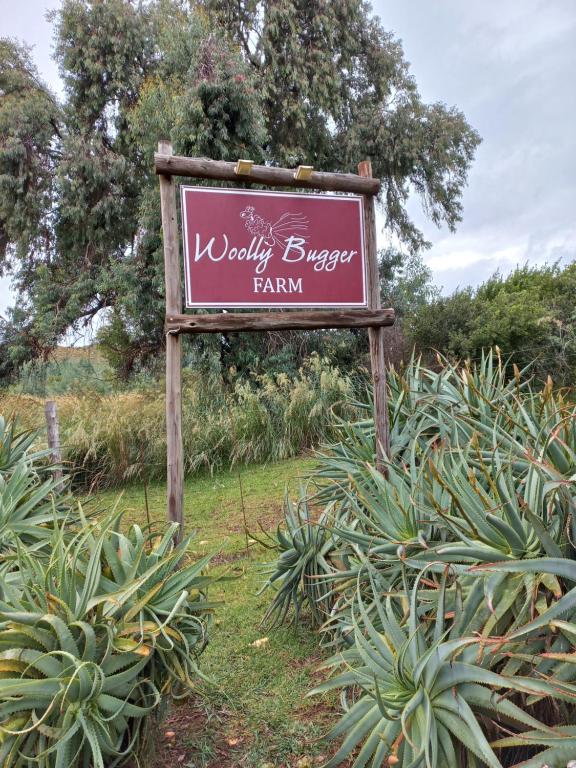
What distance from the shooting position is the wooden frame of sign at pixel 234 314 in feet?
11.4

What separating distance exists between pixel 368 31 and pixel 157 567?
18.6m

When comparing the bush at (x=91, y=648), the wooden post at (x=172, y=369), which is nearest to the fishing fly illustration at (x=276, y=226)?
the wooden post at (x=172, y=369)

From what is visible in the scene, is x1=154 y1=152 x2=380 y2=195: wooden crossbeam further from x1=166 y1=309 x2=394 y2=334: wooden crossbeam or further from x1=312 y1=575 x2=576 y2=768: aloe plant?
x1=312 y1=575 x2=576 y2=768: aloe plant

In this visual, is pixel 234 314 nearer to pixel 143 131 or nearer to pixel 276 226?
pixel 276 226

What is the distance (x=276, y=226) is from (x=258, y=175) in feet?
1.15

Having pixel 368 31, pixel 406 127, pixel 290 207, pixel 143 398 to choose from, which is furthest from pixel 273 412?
pixel 368 31

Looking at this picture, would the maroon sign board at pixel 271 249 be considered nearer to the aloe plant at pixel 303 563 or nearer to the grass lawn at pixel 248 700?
the aloe plant at pixel 303 563

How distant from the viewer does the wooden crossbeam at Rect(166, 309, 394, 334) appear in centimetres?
348

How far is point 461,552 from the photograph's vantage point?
2.04 meters

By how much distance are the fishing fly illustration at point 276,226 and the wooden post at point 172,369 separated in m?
0.49

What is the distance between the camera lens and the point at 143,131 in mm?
14297

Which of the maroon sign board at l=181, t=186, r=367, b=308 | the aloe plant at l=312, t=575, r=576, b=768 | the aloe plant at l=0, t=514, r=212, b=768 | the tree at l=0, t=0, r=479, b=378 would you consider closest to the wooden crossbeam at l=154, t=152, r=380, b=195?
the maroon sign board at l=181, t=186, r=367, b=308

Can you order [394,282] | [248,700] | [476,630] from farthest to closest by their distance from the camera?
[394,282]
[248,700]
[476,630]

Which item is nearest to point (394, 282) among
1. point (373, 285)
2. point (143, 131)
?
point (143, 131)
